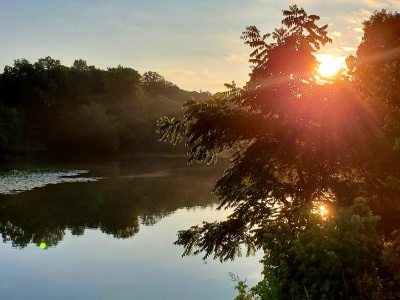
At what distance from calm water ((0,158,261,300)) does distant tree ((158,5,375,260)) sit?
5575 millimetres

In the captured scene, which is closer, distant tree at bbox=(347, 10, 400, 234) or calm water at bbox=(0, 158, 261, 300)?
distant tree at bbox=(347, 10, 400, 234)

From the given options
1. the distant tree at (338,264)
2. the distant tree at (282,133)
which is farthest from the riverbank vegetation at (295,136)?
the distant tree at (338,264)

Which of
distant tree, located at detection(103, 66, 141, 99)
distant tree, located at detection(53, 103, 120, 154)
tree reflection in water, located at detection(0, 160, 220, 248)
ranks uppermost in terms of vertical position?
distant tree, located at detection(103, 66, 141, 99)

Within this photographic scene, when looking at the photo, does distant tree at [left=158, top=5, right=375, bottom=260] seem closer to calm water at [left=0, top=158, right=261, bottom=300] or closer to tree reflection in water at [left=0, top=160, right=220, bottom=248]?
calm water at [left=0, top=158, right=261, bottom=300]

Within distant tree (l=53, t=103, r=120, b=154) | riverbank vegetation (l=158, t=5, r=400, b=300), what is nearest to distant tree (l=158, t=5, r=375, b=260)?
riverbank vegetation (l=158, t=5, r=400, b=300)

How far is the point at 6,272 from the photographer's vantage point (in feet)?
53.4

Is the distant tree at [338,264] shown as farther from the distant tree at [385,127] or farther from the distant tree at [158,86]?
the distant tree at [158,86]

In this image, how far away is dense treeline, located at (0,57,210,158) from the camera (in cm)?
7869

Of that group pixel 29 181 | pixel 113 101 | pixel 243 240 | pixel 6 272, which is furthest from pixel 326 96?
pixel 113 101

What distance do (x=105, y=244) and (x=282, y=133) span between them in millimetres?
13793

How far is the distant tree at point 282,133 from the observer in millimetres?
9508

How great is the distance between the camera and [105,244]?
2095 cm

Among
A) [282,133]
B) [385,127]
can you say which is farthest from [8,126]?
[385,127]

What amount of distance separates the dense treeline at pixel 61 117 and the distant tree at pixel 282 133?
62076mm
